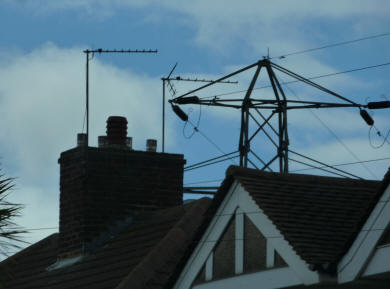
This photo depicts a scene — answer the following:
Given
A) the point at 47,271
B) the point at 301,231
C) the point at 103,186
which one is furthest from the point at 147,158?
the point at 301,231

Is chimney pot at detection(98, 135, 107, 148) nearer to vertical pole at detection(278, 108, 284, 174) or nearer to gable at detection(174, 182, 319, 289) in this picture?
vertical pole at detection(278, 108, 284, 174)

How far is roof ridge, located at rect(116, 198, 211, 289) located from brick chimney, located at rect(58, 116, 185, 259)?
343 cm

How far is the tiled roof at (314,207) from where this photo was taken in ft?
80.4

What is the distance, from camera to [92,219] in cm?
3538

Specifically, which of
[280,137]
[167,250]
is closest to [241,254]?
[167,250]

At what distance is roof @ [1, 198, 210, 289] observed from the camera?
99.9 feet

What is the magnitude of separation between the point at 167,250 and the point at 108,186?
5.29m

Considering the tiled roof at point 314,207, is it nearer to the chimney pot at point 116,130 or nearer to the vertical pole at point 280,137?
the vertical pole at point 280,137

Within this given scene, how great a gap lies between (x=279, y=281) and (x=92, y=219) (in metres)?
11.2

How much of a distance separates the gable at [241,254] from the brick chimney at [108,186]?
7.61 meters

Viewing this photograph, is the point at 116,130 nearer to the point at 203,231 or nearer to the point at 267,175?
the point at 203,231

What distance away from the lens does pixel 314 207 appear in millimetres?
26531

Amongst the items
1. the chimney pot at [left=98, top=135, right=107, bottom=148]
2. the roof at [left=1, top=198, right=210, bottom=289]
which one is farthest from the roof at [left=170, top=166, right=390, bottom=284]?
the chimney pot at [left=98, top=135, right=107, bottom=148]

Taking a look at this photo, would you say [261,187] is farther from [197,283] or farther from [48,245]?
[48,245]
